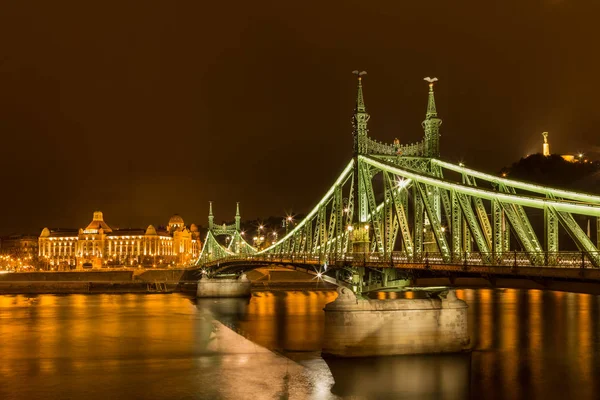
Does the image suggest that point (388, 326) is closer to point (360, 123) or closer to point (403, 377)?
point (403, 377)

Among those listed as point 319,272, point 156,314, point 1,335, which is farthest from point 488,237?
point 156,314

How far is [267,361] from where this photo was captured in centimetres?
3547

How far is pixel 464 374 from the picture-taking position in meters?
30.2

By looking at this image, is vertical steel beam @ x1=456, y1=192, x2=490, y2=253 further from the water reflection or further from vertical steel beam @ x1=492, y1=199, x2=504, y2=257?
the water reflection

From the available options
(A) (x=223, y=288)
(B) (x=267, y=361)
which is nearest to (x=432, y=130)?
(B) (x=267, y=361)

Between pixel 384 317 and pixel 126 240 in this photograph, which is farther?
pixel 126 240

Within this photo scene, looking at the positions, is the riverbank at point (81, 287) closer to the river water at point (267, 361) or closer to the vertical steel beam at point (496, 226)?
the river water at point (267, 361)

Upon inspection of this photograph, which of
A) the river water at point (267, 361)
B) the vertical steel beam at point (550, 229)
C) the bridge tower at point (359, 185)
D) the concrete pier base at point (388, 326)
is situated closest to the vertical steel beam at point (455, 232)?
the concrete pier base at point (388, 326)

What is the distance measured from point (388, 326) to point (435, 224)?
4827 mm

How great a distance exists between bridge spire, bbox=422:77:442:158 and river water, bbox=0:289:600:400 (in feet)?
34.4

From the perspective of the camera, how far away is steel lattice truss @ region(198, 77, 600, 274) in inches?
938

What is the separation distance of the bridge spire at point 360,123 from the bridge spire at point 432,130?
3960mm

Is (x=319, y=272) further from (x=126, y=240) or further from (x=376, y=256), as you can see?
(x=126, y=240)

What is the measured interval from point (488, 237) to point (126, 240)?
175 metres
